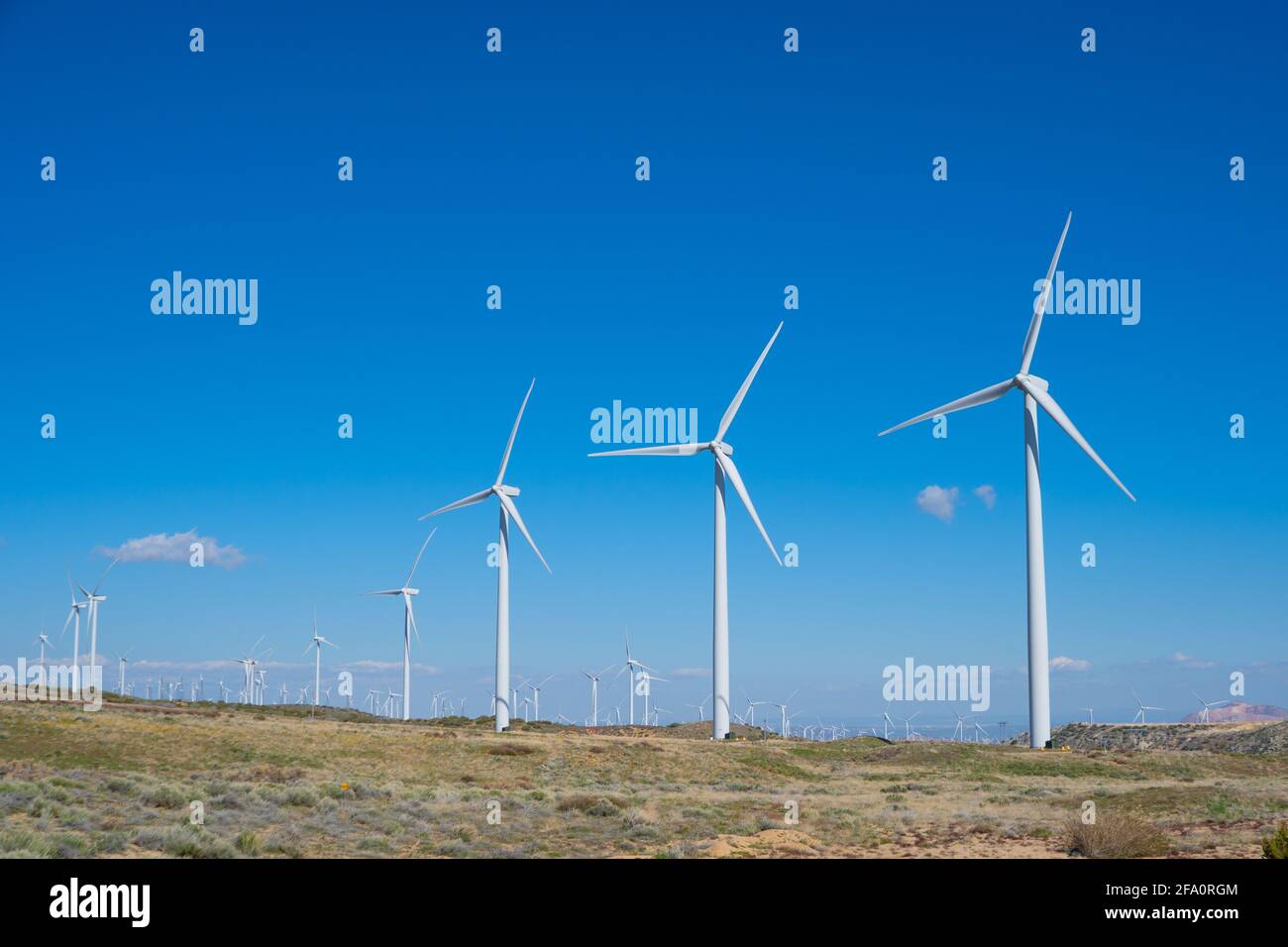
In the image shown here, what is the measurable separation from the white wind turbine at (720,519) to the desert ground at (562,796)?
25.6 ft

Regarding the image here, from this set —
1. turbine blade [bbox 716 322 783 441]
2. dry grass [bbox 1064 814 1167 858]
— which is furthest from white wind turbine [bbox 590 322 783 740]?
dry grass [bbox 1064 814 1167 858]

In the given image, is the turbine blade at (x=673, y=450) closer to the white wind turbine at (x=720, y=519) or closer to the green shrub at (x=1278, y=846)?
the white wind turbine at (x=720, y=519)

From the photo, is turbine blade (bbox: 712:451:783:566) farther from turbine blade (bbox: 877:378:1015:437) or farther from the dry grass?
the dry grass

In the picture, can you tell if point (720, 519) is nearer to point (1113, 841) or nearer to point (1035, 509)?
point (1035, 509)

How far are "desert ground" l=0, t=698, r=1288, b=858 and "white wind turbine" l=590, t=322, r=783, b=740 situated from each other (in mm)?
7816

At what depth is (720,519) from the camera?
2985 inches

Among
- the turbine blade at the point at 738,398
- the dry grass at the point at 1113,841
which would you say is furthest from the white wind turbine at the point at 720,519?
the dry grass at the point at 1113,841

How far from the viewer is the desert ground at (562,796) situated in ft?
86.3

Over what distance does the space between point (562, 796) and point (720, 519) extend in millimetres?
40073

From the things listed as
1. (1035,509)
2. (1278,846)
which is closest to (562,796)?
(1278,846)
